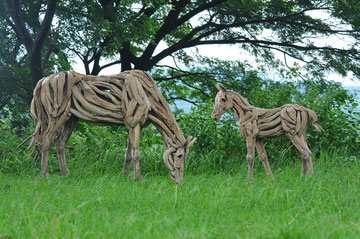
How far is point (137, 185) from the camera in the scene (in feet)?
18.4

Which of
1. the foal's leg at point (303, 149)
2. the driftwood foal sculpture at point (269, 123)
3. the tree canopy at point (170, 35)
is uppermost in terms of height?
the tree canopy at point (170, 35)

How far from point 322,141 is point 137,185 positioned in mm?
4112

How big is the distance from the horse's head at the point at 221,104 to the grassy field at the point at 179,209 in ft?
3.10

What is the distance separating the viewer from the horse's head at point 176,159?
5812 millimetres

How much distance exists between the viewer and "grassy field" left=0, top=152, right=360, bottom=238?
3531mm

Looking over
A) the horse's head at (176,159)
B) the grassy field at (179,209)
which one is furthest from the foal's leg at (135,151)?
the horse's head at (176,159)

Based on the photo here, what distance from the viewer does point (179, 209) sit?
4.33 m

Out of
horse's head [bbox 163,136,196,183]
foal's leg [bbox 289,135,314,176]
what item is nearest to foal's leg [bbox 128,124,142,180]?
horse's head [bbox 163,136,196,183]

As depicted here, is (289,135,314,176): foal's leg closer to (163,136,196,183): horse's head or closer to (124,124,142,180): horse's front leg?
(163,136,196,183): horse's head

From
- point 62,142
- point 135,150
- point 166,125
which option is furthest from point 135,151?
point 62,142

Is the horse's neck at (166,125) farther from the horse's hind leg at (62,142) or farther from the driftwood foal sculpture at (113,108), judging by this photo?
the horse's hind leg at (62,142)

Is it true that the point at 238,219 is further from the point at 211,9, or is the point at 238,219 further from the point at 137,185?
the point at 211,9

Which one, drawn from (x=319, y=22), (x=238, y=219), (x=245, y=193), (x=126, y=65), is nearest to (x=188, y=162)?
(x=245, y=193)

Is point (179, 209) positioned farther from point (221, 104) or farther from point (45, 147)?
point (45, 147)
